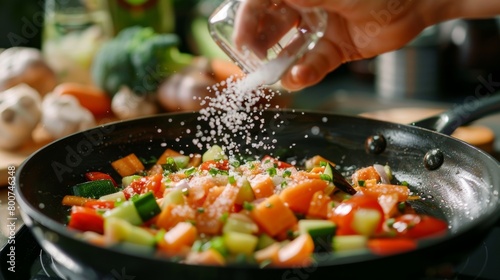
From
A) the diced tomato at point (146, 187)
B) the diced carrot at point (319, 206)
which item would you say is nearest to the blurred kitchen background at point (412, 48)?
the diced tomato at point (146, 187)

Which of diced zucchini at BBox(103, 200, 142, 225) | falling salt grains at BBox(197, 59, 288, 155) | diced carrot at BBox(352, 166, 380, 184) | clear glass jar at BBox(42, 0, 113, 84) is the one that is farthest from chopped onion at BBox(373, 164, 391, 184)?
clear glass jar at BBox(42, 0, 113, 84)

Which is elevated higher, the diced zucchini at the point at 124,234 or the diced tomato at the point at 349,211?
the diced zucchini at the point at 124,234

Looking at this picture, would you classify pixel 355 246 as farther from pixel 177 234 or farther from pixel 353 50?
pixel 353 50

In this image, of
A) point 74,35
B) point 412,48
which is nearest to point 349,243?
point 74,35

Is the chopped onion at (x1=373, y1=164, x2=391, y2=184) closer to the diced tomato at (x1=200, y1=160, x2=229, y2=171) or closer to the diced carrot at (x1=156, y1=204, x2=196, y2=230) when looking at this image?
the diced tomato at (x1=200, y1=160, x2=229, y2=171)

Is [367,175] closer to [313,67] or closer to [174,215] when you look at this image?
[313,67]

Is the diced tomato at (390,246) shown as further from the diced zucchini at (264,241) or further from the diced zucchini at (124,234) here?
the diced zucchini at (124,234)
